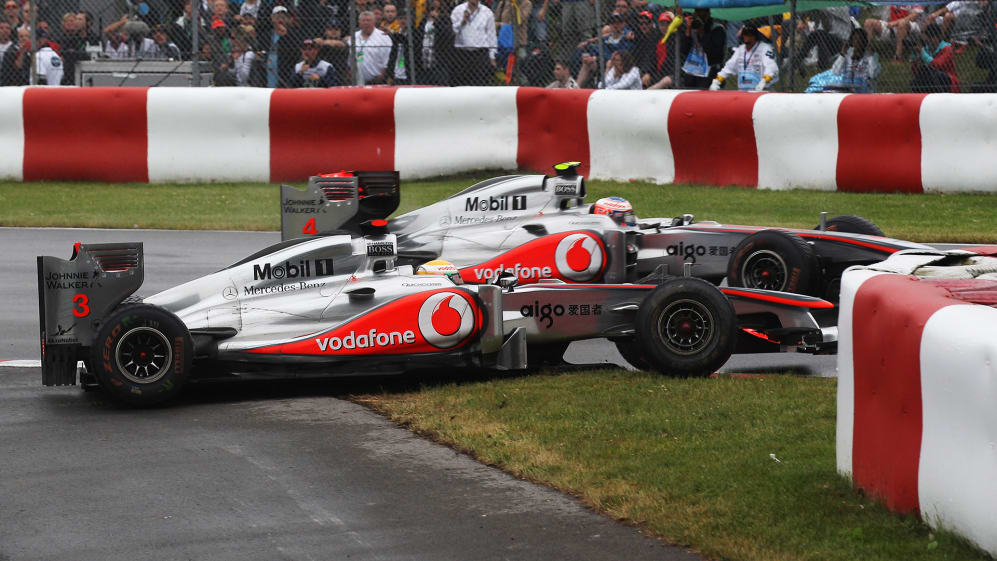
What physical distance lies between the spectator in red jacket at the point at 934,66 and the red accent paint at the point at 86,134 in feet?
30.1

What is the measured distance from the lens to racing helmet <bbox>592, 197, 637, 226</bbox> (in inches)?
404

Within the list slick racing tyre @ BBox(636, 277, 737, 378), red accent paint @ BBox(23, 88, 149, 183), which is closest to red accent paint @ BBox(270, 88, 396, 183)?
red accent paint @ BBox(23, 88, 149, 183)

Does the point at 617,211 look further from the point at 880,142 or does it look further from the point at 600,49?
the point at 600,49

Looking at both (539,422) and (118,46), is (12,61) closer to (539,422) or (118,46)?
(118,46)

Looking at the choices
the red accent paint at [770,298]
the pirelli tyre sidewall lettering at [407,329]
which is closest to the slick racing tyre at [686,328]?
the red accent paint at [770,298]

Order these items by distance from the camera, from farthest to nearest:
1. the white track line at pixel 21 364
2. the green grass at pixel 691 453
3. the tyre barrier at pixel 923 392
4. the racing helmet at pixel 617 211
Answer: the racing helmet at pixel 617 211 → the white track line at pixel 21 364 → the green grass at pixel 691 453 → the tyre barrier at pixel 923 392

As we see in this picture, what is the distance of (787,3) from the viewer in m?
16.6

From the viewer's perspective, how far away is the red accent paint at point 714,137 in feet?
49.7

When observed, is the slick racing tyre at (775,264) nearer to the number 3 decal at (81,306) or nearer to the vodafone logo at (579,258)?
the vodafone logo at (579,258)

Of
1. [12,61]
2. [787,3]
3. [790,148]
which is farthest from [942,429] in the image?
[12,61]

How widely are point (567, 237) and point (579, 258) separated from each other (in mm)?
182

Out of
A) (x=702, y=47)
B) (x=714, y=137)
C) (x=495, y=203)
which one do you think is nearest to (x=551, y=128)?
(x=714, y=137)

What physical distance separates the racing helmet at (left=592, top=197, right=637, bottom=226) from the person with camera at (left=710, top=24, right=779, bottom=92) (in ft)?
19.9

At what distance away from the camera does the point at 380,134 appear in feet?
53.2
